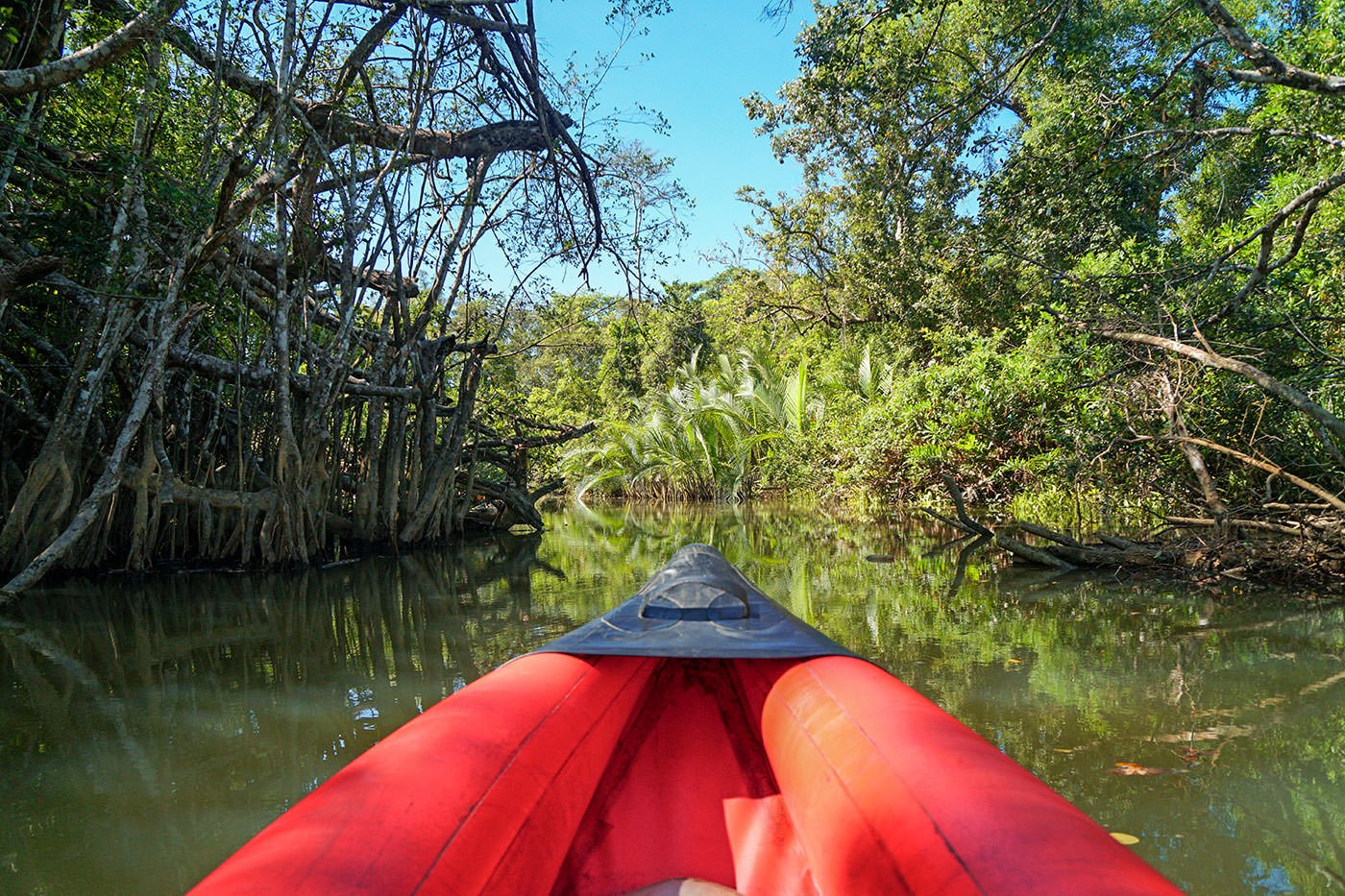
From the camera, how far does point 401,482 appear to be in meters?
9.58

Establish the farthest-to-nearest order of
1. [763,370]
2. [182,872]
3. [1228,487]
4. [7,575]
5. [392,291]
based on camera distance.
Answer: [763,370] < [392,291] < [1228,487] < [7,575] < [182,872]

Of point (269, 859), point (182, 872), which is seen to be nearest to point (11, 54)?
point (182, 872)

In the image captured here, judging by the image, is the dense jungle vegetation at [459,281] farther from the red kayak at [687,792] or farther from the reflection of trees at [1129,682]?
the red kayak at [687,792]

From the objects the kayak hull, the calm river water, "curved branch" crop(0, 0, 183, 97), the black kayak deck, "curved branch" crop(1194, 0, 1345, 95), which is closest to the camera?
the kayak hull

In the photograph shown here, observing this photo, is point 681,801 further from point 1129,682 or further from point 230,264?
point 230,264

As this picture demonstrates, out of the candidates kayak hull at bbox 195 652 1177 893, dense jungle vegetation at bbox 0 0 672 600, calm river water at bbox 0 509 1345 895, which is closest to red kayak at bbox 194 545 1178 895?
kayak hull at bbox 195 652 1177 893

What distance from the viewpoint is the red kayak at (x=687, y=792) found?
3.76ft

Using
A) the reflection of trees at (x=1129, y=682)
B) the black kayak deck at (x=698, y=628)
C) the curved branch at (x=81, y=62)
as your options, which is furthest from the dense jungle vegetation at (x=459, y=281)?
the black kayak deck at (x=698, y=628)

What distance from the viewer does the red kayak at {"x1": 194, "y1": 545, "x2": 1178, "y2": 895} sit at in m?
1.15

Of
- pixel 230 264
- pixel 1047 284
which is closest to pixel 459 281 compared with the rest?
pixel 230 264

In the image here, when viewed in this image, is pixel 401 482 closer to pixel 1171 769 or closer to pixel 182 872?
pixel 182 872

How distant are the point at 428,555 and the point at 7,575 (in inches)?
155

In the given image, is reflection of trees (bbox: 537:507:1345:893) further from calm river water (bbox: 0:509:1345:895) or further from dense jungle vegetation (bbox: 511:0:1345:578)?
dense jungle vegetation (bbox: 511:0:1345:578)

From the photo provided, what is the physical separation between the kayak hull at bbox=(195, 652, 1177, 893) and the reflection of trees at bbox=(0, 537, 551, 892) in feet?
3.40
